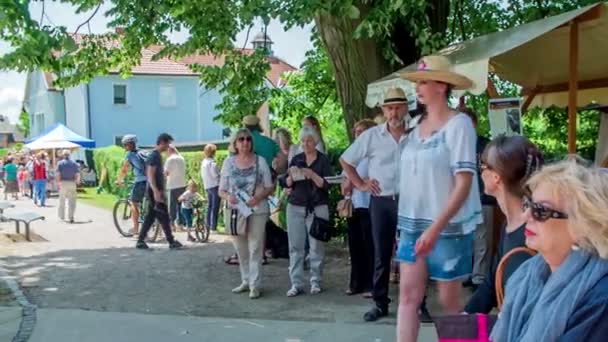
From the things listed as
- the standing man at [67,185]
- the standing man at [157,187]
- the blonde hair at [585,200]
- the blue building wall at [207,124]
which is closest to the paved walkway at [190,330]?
the blonde hair at [585,200]

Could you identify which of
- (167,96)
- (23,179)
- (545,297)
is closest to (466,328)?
(545,297)

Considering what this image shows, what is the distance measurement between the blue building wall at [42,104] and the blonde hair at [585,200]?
4496 cm

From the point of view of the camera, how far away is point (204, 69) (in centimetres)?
1092

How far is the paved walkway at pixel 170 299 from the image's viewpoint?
5.86 m

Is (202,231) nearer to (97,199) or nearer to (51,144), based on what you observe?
(97,199)

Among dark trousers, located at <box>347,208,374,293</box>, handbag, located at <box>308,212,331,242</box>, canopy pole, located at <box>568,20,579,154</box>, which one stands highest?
canopy pole, located at <box>568,20,579,154</box>

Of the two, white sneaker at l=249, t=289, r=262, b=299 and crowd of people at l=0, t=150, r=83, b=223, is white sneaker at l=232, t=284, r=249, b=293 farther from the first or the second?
crowd of people at l=0, t=150, r=83, b=223

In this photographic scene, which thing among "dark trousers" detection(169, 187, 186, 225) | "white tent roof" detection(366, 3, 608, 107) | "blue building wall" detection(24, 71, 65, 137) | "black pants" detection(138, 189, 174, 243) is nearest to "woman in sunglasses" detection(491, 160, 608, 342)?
"white tent roof" detection(366, 3, 608, 107)

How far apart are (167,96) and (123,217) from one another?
3103 centimetres

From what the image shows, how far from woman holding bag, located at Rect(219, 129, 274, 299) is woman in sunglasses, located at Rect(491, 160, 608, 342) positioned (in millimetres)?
4586

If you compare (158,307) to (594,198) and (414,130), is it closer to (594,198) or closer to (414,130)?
(414,130)

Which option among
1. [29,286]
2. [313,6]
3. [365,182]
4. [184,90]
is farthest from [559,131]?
[184,90]

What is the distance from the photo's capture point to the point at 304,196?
274 inches

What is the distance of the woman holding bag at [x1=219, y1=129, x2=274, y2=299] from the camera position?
685 centimetres
